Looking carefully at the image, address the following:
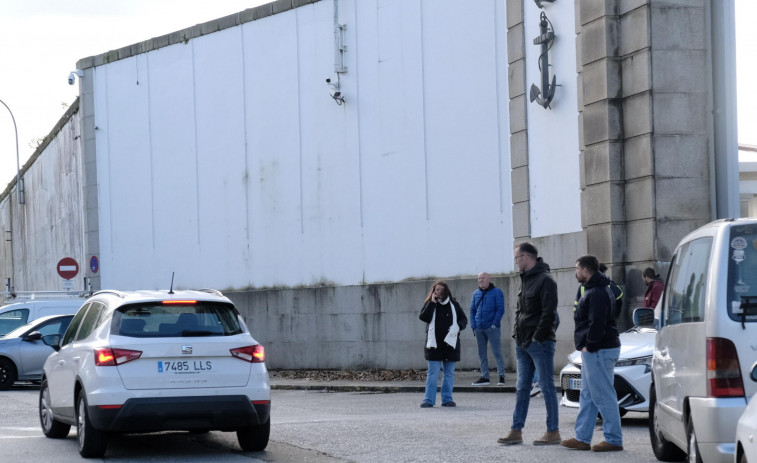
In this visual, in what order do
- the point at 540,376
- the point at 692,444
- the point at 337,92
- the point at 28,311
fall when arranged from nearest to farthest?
the point at 692,444 < the point at 540,376 < the point at 28,311 < the point at 337,92

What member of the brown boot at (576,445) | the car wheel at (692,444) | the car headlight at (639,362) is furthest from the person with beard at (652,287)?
the car wheel at (692,444)

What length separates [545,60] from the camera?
21250 mm

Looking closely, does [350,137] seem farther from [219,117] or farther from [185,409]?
[185,409]

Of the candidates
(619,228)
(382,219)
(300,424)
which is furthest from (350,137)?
(300,424)

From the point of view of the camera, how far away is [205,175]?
98.8 feet

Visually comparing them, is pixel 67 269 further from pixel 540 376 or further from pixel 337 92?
pixel 540 376

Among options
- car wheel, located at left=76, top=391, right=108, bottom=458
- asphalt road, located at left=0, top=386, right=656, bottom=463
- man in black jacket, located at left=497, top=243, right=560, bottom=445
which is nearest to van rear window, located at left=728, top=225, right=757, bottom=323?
asphalt road, located at left=0, top=386, right=656, bottom=463

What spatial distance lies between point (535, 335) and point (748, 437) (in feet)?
16.2

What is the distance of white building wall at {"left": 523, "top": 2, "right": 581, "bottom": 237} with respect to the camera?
20.8 m

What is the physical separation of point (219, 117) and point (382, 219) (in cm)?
648

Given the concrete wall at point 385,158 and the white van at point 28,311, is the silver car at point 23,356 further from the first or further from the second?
the concrete wall at point 385,158

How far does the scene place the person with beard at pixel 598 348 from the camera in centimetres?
1060

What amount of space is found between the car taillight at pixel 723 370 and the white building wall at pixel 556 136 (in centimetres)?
1306

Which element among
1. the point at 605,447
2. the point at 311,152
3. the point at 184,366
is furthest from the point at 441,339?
the point at 311,152
